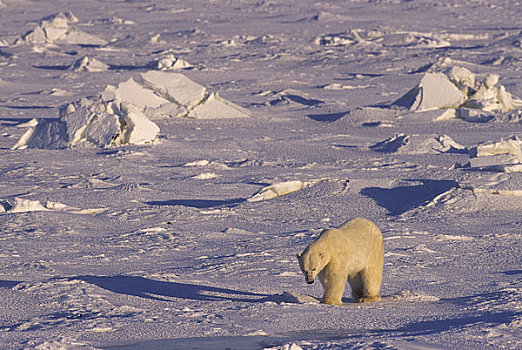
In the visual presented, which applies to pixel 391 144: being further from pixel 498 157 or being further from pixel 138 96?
pixel 138 96

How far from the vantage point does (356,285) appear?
538 centimetres

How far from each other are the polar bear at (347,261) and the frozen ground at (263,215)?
6.1 inches

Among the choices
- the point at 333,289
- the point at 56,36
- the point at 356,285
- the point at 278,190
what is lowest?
the point at 56,36

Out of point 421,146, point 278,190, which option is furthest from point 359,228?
point 421,146

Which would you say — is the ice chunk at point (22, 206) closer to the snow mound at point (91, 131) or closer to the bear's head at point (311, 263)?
the snow mound at point (91, 131)

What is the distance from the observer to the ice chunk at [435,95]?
15680mm

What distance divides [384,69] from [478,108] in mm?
6745

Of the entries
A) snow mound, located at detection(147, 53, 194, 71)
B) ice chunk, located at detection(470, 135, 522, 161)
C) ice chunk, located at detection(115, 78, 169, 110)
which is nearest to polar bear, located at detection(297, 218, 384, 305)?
ice chunk, located at detection(470, 135, 522, 161)

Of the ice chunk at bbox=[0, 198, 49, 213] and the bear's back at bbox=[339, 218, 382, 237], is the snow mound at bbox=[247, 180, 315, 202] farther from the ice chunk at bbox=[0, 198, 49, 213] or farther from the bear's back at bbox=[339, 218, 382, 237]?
the bear's back at bbox=[339, 218, 382, 237]

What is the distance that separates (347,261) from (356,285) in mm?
377

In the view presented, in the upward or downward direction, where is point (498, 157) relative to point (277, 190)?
upward

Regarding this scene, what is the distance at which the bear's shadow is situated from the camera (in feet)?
17.7

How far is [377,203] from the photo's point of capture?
29.6 feet

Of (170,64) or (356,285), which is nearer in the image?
(356,285)
